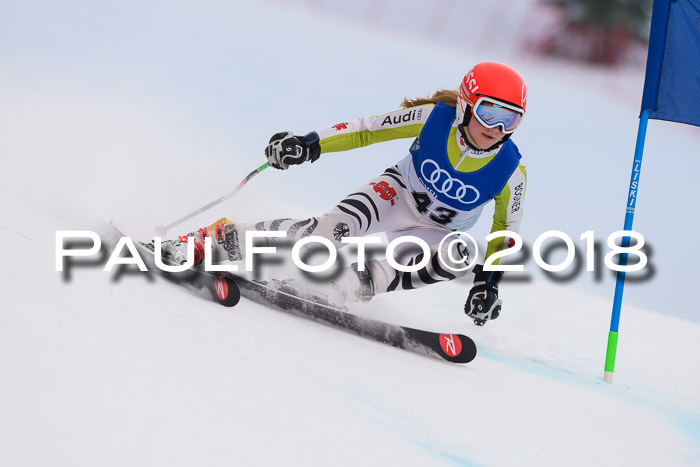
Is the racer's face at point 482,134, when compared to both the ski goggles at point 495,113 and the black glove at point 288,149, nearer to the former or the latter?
the ski goggles at point 495,113

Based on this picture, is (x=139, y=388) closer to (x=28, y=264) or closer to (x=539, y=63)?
(x=28, y=264)

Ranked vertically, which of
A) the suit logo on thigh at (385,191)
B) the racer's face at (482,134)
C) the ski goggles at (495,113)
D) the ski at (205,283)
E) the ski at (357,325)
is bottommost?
the ski at (357,325)

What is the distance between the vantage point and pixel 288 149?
10.2 feet

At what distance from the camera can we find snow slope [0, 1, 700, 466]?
1560mm

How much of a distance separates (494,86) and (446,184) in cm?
50

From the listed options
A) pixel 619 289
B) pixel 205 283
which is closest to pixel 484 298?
pixel 619 289

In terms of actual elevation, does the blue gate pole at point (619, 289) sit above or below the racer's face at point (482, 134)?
below

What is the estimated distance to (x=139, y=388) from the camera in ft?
5.27

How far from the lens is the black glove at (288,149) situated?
3115 mm

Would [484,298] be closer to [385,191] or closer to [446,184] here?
[446,184]

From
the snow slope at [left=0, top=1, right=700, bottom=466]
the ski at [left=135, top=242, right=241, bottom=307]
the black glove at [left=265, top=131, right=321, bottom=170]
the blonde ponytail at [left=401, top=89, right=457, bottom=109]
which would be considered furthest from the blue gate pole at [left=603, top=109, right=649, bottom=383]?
the ski at [left=135, top=242, right=241, bottom=307]

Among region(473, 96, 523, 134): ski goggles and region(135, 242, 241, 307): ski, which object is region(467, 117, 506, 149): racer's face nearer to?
region(473, 96, 523, 134): ski goggles

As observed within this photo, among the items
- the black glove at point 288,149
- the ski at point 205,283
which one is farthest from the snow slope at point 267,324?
the black glove at point 288,149

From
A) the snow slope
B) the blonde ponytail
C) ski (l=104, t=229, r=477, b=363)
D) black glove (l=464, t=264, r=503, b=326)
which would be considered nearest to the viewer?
the snow slope
